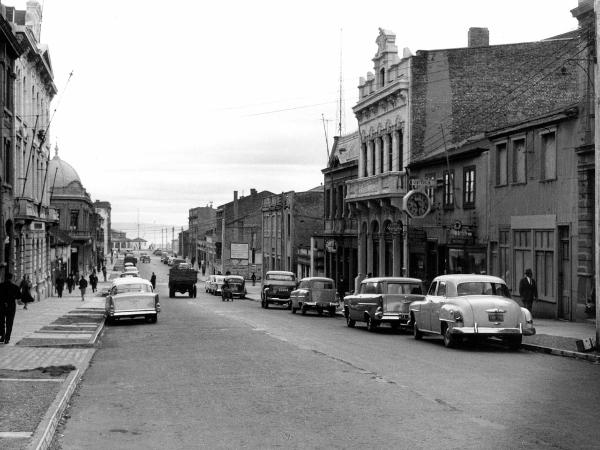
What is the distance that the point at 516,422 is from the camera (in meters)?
10.7

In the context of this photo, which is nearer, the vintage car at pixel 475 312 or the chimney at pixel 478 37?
the vintage car at pixel 475 312

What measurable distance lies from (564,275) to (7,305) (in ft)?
56.7

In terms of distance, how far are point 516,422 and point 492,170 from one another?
83.3ft

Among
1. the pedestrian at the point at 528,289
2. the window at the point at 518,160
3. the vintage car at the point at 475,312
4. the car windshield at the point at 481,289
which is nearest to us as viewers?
the vintage car at the point at 475,312

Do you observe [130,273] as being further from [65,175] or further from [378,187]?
[378,187]

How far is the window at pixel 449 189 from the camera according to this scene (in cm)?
3959

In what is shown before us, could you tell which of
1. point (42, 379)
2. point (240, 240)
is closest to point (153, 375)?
point (42, 379)

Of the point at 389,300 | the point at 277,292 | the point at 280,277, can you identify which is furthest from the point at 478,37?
the point at 389,300

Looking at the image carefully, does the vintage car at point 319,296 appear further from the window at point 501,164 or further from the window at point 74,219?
the window at point 74,219

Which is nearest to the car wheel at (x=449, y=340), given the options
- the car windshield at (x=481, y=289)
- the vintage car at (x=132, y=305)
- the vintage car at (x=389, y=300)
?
the car windshield at (x=481, y=289)

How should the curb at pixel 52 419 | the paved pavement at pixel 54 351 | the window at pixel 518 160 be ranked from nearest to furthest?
the curb at pixel 52 419, the paved pavement at pixel 54 351, the window at pixel 518 160

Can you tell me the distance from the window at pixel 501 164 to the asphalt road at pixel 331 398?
1416 cm

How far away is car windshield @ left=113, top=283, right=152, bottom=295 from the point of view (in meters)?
32.0

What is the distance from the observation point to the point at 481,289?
21.1 m
